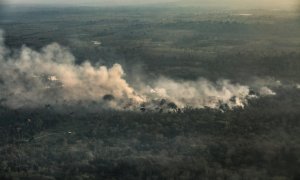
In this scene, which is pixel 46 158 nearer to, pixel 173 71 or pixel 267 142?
pixel 267 142

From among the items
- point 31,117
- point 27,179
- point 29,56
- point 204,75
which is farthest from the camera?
point 29,56

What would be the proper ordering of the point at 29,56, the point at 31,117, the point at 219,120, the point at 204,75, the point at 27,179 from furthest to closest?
the point at 29,56, the point at 204,75, the point at 31,117, the point at 219,120, the point at 27,179

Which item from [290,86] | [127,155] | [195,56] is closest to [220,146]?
[127,155]

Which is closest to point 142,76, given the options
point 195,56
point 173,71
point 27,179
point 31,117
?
point 173,71

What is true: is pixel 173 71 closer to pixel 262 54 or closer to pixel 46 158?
pixel 262 54

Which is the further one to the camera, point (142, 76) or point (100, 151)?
point (142, 76)

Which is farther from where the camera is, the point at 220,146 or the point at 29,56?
the point at 29,56
